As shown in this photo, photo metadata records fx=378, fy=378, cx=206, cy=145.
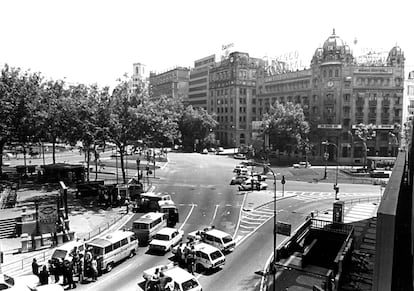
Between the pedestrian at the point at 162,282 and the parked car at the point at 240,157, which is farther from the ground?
the parked car at the point at 240,157

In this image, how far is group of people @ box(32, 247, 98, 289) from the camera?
71.6ft

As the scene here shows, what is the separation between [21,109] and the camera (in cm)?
4831

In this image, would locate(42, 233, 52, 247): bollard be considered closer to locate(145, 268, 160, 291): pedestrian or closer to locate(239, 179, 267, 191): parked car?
locate(145, 268, 160, 291): pedestrian

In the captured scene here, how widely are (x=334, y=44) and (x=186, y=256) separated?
79448 millimetres

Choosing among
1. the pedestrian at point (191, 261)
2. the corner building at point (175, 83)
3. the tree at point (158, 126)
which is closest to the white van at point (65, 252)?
the pedestrian at point (191, 261)

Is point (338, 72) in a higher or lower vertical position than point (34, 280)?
higher

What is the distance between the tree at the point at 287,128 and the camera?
8062 centimetres

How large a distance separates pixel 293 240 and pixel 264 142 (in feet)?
195

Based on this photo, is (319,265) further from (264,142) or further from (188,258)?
(264,142)

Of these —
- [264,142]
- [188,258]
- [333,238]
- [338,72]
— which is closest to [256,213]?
[333,238]

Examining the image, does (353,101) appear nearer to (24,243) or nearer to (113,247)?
(113,247)

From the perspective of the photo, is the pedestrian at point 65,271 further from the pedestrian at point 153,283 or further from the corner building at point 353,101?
the corner building at point 353,101

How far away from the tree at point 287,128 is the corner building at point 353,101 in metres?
9.44

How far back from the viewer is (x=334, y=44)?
9038 cm
